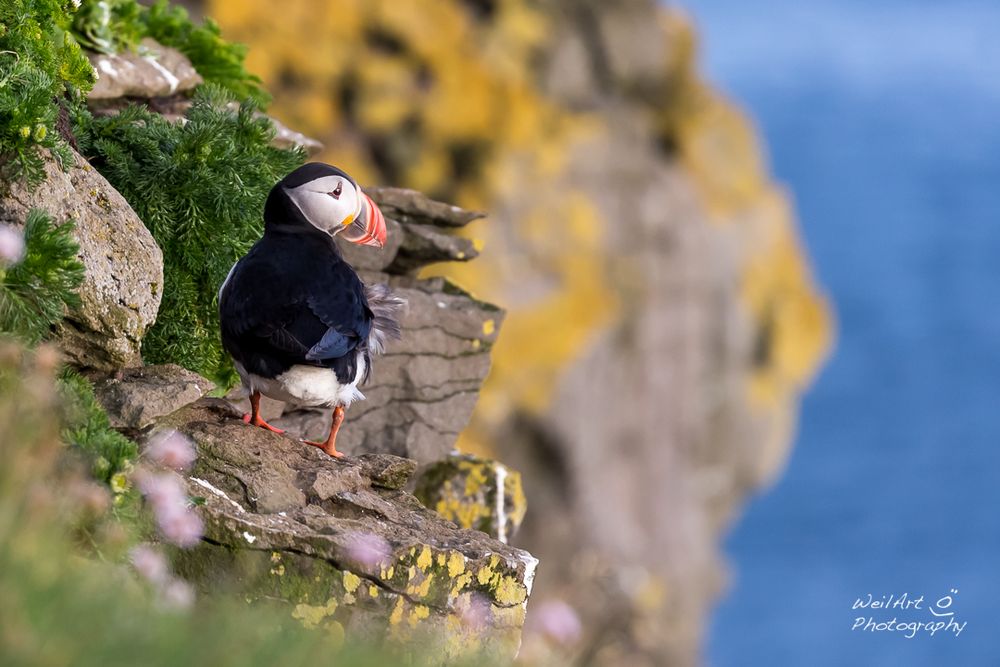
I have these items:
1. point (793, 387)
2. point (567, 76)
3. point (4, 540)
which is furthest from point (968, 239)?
point (4, 540)

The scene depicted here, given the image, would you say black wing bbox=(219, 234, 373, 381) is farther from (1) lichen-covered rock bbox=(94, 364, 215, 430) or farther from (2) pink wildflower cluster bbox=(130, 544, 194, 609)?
(2) pink wildflower cluster bbox=(130, 544, 194, 609)

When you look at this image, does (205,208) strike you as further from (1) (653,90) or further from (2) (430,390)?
(1) (653,90)

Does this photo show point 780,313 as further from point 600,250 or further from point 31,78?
point 31,78

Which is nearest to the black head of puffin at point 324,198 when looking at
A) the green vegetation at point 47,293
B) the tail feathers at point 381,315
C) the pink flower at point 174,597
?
the tail feathers at point 381,315

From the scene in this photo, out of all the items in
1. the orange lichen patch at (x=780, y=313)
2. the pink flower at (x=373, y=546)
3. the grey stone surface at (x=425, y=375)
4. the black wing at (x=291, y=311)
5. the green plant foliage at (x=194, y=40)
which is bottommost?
the pink flower at (x=373, y=546)

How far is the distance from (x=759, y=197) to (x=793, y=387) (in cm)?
481

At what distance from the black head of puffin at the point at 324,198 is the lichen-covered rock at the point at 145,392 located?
100 cm

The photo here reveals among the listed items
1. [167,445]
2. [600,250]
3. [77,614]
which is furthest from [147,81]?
[600,250]

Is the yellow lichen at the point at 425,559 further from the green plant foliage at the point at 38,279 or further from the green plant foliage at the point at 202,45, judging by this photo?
the green plant foliage at the point at 202,45

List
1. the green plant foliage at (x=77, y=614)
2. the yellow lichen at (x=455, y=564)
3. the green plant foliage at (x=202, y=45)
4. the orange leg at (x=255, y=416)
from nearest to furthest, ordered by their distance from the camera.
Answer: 1. the green plant foliage at (x=77, y=614)
2. the yellow lichen at (x=455, y=564)
3. the orange leg at (x=255, y=416)
4. the green plant foliage at (x=202, y=45)

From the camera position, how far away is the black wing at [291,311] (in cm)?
633

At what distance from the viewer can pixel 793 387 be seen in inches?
1332

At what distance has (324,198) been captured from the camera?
6.80 metres

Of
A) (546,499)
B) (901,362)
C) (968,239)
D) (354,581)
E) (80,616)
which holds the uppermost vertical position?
(968,239)
